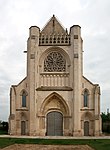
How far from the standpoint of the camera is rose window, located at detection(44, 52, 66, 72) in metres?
48.3

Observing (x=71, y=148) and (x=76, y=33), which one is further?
(x=76, y=33)

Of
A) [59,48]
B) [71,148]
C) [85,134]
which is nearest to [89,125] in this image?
[85,134]

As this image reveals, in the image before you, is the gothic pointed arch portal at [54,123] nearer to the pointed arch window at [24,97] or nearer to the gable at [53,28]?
the pointed arch window at [24,97]

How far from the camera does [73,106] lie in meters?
46.1

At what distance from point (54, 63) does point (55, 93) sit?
14.6 ft

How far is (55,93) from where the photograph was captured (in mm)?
46969

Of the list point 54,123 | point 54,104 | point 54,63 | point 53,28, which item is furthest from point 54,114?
point 53,28

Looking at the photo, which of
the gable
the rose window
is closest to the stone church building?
the rose window

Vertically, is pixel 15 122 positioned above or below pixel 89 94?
below

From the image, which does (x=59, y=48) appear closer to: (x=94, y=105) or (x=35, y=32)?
(x=35, y=32)

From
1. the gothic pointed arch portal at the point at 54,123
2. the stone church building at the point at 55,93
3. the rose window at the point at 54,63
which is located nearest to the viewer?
the stone church building at the point at 55,93

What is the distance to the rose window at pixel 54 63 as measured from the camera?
4834cm

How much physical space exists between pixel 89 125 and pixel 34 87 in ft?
29.9

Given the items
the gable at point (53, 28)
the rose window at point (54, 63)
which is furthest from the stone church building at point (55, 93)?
the gable at point (53, 28)
